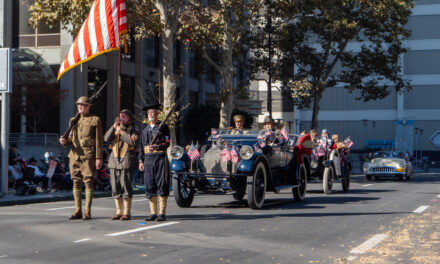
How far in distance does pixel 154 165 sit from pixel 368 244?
12.5ft

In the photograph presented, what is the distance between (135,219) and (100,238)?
95.9 inches

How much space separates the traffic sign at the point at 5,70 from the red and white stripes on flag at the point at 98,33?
188 cm

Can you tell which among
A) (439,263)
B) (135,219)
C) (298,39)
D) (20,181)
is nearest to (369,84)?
(298,39)

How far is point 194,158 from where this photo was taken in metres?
14.2

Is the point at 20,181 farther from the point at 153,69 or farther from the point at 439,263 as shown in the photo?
the point at 153,69

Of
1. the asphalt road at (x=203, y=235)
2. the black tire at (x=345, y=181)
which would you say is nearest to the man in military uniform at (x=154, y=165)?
the asphalt road at (x=203, y=235)

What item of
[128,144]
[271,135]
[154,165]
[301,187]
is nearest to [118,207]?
[154,165]

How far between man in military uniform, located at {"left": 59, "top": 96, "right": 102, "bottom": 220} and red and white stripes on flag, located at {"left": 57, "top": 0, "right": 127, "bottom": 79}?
5.26 m

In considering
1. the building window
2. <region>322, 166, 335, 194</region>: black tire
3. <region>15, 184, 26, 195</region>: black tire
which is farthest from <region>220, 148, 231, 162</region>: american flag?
the building window

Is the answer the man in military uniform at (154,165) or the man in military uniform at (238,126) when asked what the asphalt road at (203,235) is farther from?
the man in military uniform at (238,126)

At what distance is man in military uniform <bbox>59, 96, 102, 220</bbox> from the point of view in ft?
37.6

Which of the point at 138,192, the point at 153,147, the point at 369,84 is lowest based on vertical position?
the point at 138,192

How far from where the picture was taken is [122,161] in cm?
1142

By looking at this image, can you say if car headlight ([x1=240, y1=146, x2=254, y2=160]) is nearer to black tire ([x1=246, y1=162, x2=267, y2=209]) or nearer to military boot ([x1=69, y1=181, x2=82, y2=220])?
black tire ([x1=246, y1=162, x2=267, y2=209])
